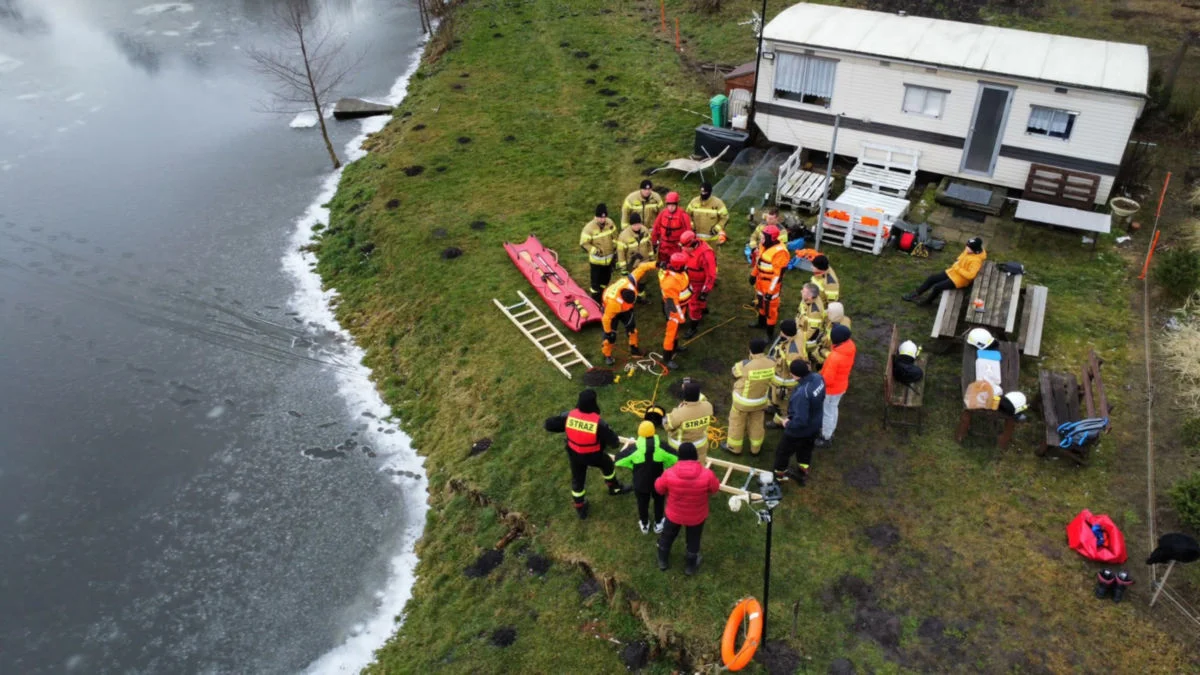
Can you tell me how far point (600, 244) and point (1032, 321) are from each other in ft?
23.1

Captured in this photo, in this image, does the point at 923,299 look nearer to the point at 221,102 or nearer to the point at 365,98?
the point at 365,98

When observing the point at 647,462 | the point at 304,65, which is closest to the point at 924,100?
the point at 647,462

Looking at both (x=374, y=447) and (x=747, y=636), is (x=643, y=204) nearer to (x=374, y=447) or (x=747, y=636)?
(x=374, y=447)

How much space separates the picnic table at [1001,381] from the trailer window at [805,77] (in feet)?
25.2

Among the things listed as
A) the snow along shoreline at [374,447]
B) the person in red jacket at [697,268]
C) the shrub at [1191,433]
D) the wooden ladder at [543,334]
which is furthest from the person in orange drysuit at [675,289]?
the shrub at [1191,433]

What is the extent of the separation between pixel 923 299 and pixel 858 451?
4084 mm

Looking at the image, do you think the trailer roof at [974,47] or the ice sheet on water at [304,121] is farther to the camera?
the ice sheet on water at [304,121]

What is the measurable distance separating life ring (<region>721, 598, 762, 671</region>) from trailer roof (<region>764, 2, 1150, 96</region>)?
12.6 m

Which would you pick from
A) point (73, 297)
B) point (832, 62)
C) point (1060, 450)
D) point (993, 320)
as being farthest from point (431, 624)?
point (832, 62)

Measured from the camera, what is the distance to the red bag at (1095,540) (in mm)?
8875

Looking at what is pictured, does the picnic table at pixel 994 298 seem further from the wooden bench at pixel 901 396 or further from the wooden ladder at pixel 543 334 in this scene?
the wooden ladder at pixel 543 334

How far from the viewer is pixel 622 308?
39.2 feet

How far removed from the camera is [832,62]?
1678 centimetres

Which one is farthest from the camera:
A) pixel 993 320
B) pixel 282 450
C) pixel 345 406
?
pixel 345 406
